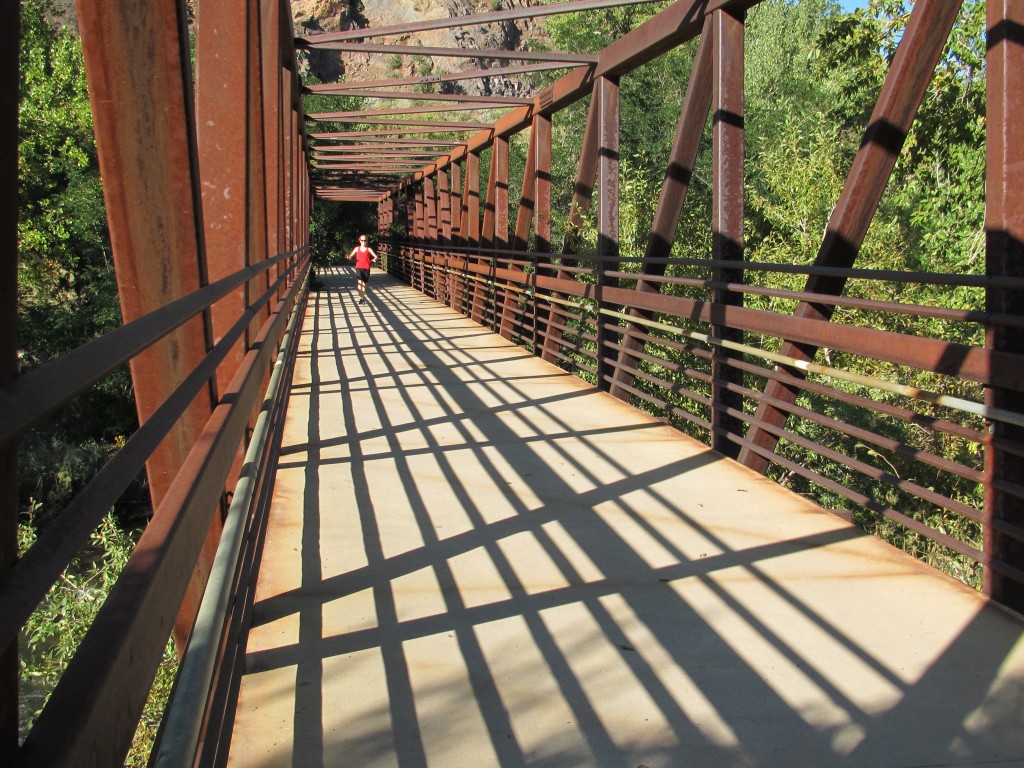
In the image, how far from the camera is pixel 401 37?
283 feet

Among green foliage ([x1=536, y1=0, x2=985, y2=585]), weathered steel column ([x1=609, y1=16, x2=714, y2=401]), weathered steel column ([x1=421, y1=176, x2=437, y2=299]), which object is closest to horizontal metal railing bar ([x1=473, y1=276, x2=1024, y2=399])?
weathered steel column ([x1=609, y1=16, x2=714, y2=401])

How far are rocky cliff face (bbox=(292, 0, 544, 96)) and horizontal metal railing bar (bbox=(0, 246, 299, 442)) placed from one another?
242 ft

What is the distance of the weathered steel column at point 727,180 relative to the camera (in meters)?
6.47

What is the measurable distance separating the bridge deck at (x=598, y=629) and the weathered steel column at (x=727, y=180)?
524mm

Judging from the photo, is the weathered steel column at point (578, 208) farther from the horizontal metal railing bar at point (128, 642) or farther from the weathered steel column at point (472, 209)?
the horizontal metal railing bar at point (128, 642)

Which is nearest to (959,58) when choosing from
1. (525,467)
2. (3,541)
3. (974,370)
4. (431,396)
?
(431,396)

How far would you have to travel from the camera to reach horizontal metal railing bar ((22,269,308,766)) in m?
1.09

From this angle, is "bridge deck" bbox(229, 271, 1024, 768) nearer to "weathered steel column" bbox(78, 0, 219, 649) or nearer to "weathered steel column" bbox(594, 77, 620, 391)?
"weathered steel column" bbox(78, 0, 219, 649)

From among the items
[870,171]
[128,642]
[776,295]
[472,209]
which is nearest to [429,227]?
[472,209]

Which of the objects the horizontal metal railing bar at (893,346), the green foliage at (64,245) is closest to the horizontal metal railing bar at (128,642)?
the horizontal metal railing bar at (893,346)

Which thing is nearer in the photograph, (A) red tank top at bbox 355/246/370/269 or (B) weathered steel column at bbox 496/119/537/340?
(B) weathered steel column at bbox 496/119/537/340

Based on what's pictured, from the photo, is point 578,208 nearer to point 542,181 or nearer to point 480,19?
point 542,181

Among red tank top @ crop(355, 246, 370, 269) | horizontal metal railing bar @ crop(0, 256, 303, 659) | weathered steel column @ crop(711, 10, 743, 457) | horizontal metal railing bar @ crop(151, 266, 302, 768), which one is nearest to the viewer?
horizontal metal railing bar @ crop(0, 256, 303, 659)

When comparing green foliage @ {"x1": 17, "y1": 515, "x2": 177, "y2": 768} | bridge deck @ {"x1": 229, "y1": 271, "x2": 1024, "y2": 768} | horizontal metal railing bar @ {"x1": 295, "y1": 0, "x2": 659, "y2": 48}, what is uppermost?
horizontal metal railing bar @ {"x1": 295, "y1": 0, "x2": 659, "y2": 48}
